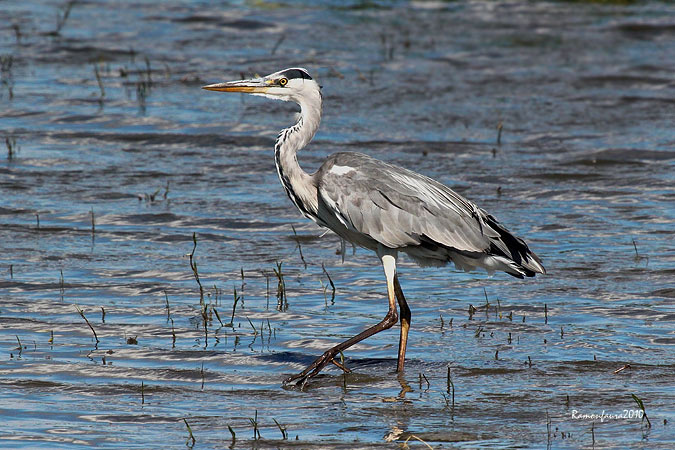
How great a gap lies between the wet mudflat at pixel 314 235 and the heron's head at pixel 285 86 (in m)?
1.23

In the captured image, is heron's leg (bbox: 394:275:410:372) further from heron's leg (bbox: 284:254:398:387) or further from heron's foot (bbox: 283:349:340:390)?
heron's foot (bbox: 283:349:340:390)

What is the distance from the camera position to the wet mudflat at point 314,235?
635 centimetres

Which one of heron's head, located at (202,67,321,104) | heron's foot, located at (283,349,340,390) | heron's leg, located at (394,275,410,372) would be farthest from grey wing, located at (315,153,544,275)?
heron's foot, located at (283,349,340,390)

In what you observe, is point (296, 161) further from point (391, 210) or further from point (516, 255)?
point (516, 255)

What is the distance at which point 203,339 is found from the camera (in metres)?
7.51

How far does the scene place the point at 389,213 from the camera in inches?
284

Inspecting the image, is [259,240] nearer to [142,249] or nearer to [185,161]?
[142,249]

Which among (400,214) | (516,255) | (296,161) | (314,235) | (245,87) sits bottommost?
(314,235)

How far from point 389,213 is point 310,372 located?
1.11 metres

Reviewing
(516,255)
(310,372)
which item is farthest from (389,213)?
(310,372)

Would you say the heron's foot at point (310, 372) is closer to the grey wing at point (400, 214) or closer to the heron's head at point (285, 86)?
the grey wing at point (400, 214)

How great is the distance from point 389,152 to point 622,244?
153 inches

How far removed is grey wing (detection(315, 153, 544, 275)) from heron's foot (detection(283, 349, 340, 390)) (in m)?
0.82

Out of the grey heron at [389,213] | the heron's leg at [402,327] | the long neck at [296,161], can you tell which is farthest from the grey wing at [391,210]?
the heron's leg at [402,327]
